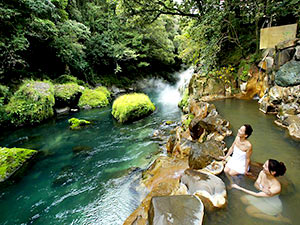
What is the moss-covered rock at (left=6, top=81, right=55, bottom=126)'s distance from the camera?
331 inches

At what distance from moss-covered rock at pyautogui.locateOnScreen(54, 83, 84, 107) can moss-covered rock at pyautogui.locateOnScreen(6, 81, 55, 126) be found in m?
0.75

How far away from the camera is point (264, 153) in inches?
123

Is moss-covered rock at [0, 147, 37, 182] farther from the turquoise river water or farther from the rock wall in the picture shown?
the rock wall

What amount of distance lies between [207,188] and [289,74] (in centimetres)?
488

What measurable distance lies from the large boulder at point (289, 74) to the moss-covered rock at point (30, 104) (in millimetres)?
11808

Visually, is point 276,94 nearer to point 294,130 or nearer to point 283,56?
point 283,56

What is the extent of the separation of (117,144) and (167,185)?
11.1 feet

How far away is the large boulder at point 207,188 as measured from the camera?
2.17 metres

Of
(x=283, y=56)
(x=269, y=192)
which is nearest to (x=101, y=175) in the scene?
(x=269, y=192)

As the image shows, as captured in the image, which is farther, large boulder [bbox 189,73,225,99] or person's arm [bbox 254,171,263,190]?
large boulder [bbox 189,73,225,99]

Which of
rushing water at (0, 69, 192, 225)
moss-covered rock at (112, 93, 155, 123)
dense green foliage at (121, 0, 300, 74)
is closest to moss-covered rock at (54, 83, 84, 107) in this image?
rushing water at (0, 69, 192, 225)

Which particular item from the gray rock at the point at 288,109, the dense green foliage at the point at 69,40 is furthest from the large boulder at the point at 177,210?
the dense green foliage at the point at 69,40

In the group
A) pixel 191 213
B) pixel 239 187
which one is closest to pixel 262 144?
pixel 239 187

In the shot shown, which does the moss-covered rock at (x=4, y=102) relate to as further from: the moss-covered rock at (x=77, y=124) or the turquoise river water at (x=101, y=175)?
the moss-covered rock at (x=77, y=124)
